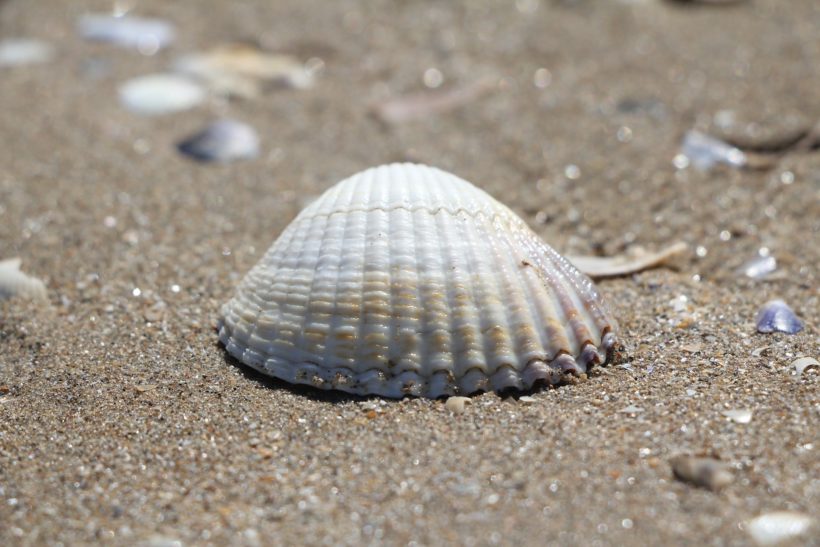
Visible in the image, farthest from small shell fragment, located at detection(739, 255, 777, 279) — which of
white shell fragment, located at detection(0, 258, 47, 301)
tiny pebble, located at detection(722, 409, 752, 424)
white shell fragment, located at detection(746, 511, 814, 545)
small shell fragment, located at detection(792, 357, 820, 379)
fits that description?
white shell fragment, located at detection(0, 258, 47, 301)

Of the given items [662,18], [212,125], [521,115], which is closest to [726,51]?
[662,18]

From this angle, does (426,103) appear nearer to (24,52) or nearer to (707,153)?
(707,153)

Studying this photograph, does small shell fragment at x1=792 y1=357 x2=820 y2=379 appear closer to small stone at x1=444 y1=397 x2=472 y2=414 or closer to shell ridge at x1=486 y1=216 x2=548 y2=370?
shell ridge at x1=486 y1=216 x2=548 y2=370

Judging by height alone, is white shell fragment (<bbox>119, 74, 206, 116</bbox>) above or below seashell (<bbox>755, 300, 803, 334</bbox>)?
below

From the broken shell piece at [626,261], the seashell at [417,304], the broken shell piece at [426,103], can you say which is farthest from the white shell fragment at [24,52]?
the broken shell piece at [626,261]

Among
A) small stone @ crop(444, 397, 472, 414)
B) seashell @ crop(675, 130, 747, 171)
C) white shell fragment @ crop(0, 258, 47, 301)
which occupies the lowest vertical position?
white shell fragment @ crop(0, 258, 47, 301)

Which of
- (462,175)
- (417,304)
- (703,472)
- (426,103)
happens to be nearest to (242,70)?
A: (426,103)
